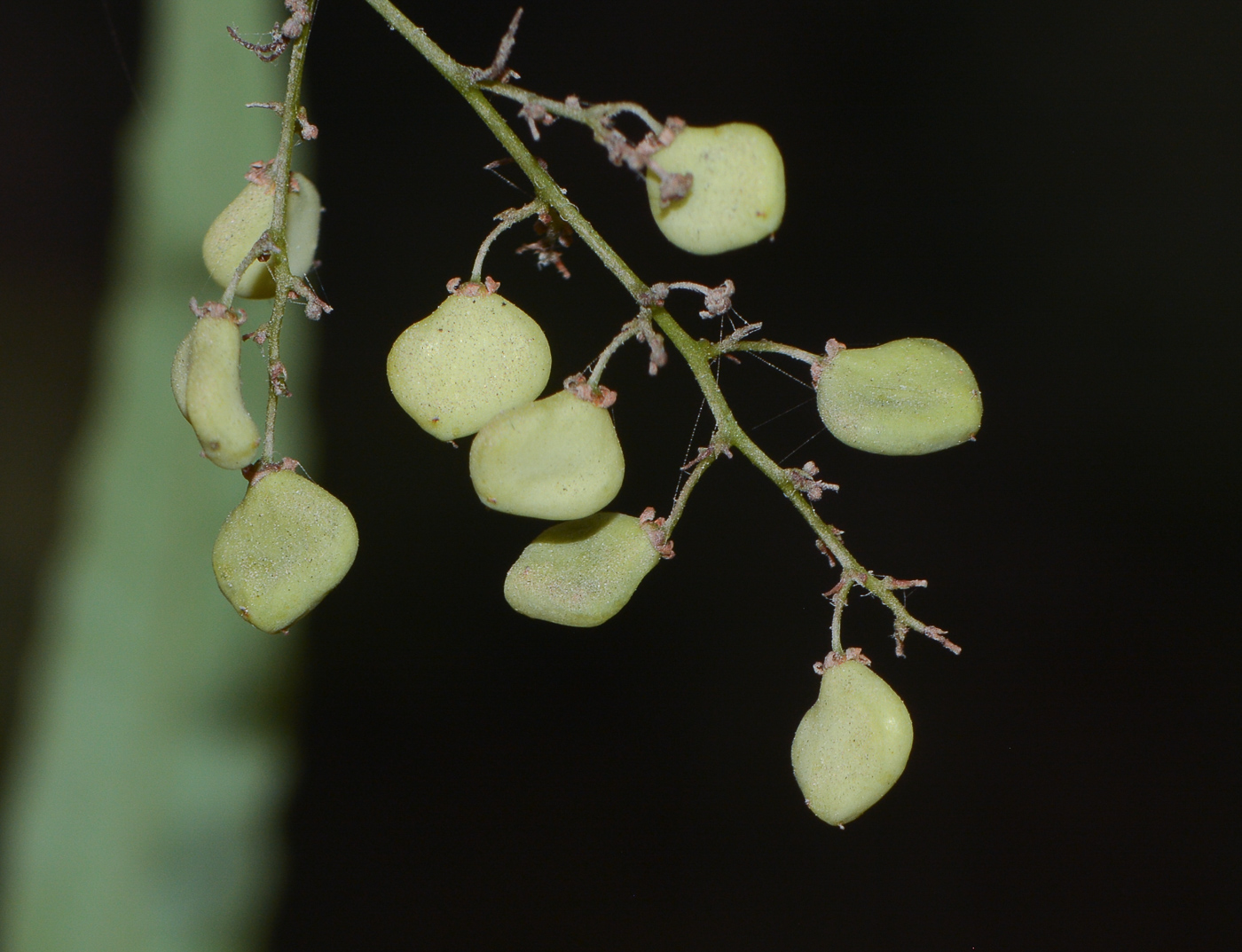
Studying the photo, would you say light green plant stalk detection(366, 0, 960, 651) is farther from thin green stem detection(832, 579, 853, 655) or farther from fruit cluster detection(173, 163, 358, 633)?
fruit cluster detection(173, 163, 358, 633)

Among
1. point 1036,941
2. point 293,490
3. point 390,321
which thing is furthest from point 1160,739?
point 293,490

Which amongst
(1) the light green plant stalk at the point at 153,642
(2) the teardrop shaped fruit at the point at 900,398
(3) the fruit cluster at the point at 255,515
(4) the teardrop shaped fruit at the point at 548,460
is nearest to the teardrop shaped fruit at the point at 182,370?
(3) the fruit cluster at the point at 255,515

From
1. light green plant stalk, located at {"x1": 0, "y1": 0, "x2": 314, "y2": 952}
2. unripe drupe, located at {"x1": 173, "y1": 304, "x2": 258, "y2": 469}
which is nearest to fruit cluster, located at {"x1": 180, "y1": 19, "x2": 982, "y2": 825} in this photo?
unripe drupe, located at {"x1": 173, "y1": 304, "x2": 258, "y2": 469}

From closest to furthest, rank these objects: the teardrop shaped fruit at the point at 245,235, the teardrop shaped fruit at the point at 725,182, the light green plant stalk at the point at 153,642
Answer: the teardrop shaped fruit at the point at 725,182 → the teardrop shaped fruit at the point at 245,235 → the light green plant stalk at the point at 153,642

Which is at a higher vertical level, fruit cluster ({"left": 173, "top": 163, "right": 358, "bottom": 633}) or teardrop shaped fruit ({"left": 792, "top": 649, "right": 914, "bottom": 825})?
fruit cluster ({"left": 173, "top": 163, "right": 358, "bottom": 633})

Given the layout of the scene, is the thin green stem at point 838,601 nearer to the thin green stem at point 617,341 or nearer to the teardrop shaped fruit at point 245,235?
the thin green stem at point 617,341

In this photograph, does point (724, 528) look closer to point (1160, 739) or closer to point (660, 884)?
point (660, 884)
